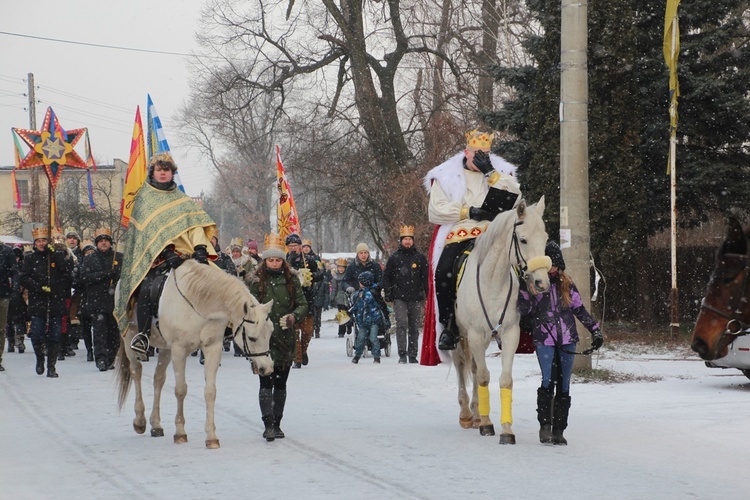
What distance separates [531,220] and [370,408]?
3.68 m

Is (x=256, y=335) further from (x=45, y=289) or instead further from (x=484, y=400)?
(x=45, y=289)

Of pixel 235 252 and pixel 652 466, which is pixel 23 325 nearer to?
pixel 235 252

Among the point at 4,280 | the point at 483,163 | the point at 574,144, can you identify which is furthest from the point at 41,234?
the point at 483,163

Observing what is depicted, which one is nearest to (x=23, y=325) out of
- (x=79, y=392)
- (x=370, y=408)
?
(x=79, y=392)

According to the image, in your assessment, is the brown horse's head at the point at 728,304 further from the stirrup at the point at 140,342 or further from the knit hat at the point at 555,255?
the stirrup at the point at 140,342

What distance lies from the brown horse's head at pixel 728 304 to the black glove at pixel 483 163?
16.5ft

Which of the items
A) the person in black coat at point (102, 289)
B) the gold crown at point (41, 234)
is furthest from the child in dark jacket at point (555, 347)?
the gold crown at point (41, 234)

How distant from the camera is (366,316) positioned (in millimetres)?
17938

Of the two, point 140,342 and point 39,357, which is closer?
point 140,342

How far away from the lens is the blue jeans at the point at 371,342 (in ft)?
58.5

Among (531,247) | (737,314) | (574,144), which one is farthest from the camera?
(574,144)

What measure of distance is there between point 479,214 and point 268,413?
104 inches

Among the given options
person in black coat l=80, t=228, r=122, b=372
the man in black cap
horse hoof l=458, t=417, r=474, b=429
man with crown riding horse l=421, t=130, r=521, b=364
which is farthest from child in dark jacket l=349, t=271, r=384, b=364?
horse hoof l=458, t=417, r=474, b=429

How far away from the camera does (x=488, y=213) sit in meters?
10.0
